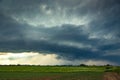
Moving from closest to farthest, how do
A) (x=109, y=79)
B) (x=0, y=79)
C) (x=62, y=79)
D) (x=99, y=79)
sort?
(x=0, y=79), (x=62, y=79), (x=99, y=79), (x=109, y=79)

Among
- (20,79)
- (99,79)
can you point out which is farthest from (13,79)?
(99,79)

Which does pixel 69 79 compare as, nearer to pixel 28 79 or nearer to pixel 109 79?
pixel 28 79

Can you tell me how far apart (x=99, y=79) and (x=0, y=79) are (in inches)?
1028

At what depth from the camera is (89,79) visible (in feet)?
251

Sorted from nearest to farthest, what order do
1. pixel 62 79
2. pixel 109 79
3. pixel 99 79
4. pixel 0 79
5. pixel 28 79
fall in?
pixel 0 79
pixel 28 79
pixel 62 79
pixel 99 79
pixel 109 79

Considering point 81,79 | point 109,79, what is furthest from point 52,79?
point 109,79

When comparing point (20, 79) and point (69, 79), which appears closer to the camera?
point (20, 79)

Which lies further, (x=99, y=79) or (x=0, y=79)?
(x=99, y=79)

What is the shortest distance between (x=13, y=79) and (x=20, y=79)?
5.45 ft

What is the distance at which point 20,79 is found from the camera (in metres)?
67.4

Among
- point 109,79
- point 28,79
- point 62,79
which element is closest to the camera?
point 28,79

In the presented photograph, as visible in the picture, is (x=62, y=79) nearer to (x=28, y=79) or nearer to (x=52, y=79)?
(x=52, y=79)

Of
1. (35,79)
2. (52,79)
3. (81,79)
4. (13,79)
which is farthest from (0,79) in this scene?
(81,79)

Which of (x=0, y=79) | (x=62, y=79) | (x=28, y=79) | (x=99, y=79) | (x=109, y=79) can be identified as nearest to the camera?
(x=0, y=79)
